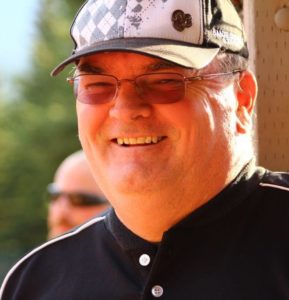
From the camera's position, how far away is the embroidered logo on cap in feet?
8.11

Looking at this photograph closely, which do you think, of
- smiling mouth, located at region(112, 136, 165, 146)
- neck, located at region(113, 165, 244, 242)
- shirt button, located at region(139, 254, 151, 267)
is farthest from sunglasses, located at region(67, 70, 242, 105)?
shirt button, located at region(139, 254, 151, 267)

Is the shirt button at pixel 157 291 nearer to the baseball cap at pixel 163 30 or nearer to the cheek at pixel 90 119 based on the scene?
the cheek at pixel 90 119

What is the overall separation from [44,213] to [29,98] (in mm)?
2320

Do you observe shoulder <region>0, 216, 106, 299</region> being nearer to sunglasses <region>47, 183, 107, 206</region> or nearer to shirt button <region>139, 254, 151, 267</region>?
shirt button <region>139, 254, 151, 267</region>

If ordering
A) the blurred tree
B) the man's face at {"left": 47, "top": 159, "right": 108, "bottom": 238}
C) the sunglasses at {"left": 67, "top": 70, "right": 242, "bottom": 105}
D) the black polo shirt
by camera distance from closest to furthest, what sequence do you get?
the black polo shirt → the sunglasses at {"left": 67, "top": 70, "right": 242, "bottom": 105} → the man's face at {"left": 47, "top": 159, "right": 108, "bottom": 238} → the blurred tree

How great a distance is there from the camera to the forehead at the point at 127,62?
8.08 ft

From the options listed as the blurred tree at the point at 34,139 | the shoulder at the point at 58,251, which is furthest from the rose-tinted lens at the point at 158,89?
the blurred tree at the point at 34,139

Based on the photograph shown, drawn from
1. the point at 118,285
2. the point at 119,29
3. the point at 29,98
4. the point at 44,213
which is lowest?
the point at 44,213

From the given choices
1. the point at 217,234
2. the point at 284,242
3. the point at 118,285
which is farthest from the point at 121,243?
the point at 284,242

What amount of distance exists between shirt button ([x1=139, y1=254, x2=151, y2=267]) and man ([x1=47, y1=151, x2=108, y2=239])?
8.85ft

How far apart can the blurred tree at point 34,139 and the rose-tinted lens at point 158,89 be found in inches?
452

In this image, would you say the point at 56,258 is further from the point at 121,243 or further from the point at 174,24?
the point at 174,24

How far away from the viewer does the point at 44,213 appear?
47.5 ft

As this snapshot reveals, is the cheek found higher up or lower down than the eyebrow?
lower down
